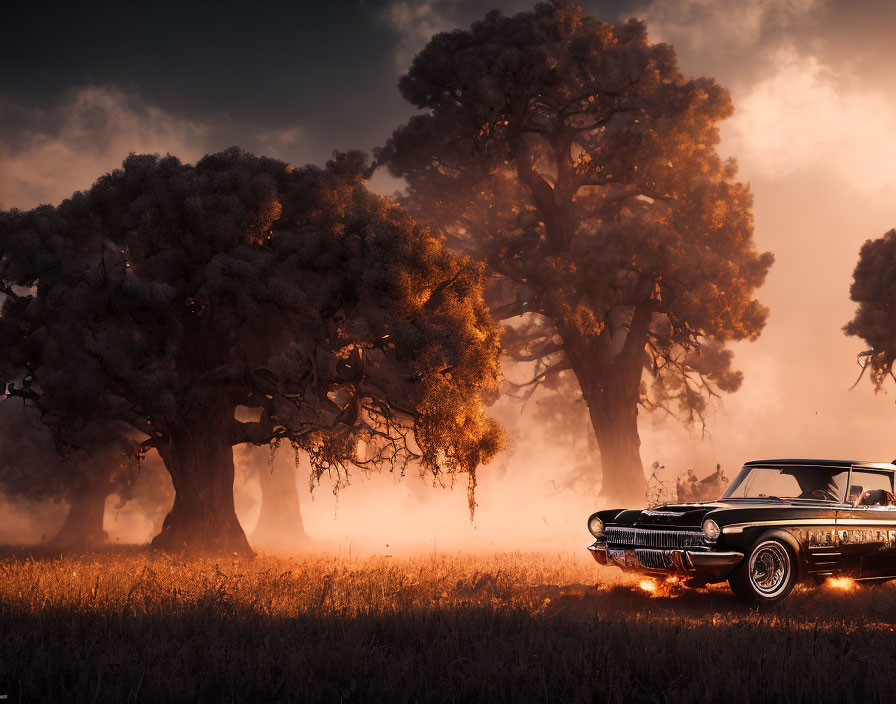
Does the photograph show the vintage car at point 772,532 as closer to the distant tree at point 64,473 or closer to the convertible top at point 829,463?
the convertible top at point 829,463

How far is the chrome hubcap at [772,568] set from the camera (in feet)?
30.6

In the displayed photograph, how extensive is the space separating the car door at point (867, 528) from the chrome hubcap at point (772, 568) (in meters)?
0.95

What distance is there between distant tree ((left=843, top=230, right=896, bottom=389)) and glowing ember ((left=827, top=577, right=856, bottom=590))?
19.5 metres

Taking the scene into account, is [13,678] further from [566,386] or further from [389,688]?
[566,386]

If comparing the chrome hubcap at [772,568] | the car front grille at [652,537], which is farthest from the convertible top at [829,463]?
the car front grille at [652,537]

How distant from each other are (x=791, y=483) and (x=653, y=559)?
9.10ft

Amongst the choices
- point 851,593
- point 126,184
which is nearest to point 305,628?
point 851,593

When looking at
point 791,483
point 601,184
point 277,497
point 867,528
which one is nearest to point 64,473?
point 277,497

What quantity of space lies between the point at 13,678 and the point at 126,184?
46.7 feet

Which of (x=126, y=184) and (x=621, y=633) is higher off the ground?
(x=126, y=184)

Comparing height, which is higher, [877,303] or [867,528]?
[877,303]

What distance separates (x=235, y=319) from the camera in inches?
691

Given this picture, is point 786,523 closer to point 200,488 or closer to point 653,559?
point 653,559

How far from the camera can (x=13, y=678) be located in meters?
5.46
